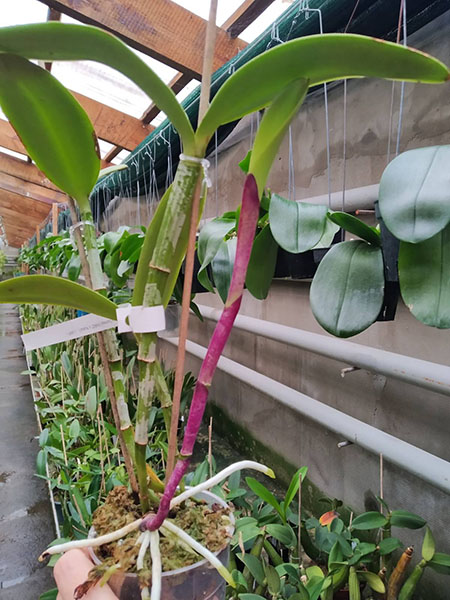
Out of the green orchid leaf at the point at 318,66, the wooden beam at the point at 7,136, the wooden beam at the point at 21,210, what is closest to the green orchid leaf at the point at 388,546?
the green orchid leaf at the point at 318,66

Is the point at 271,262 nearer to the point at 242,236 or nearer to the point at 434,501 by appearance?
the point at 242,236

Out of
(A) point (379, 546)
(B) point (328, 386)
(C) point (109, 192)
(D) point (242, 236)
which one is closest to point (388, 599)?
(A) point (379, 546)

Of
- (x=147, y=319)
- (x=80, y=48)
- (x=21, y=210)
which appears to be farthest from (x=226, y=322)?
(x=21, y=210)

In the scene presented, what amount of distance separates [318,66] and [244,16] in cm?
147

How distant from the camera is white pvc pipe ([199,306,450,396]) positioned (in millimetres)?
553

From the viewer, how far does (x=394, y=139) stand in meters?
0.71

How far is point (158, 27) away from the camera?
1.56 metres

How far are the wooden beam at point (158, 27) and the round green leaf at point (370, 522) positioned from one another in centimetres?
152

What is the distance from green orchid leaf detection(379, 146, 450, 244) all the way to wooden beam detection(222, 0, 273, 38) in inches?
50.2

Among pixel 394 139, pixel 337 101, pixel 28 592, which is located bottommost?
pixel 28 592

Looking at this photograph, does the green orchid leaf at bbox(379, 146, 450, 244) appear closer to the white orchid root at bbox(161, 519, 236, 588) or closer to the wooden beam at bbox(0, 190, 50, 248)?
the white orchid root at bbox(161, 519, 236, 588)

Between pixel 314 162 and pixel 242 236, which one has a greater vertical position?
pixel 314 162

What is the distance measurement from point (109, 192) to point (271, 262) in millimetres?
1959

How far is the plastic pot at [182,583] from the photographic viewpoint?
0.80 feet
